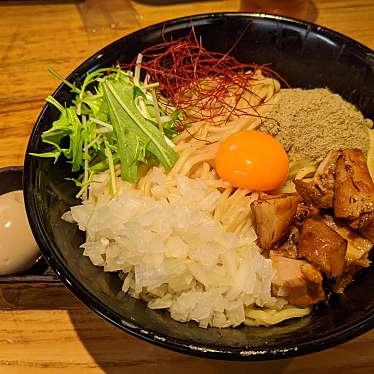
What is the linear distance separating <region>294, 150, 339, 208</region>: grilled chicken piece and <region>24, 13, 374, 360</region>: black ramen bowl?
0.31 metres

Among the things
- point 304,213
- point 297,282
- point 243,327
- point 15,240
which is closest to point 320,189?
point 304,213

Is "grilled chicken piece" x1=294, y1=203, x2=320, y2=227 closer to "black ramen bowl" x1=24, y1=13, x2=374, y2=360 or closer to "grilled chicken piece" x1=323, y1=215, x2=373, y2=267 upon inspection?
"grilled chicken piece" x1=323, y1=215, x2=373, y2=267

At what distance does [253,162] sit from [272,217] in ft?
1.04

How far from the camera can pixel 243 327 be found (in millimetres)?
1691

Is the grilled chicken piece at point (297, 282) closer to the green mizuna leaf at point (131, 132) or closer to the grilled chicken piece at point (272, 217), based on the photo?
the grilled chicken piece at point (272, 217)

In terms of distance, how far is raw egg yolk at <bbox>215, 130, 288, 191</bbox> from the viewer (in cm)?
197

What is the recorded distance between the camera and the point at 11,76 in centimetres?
299

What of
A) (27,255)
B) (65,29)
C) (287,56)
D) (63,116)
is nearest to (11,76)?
(65,29)

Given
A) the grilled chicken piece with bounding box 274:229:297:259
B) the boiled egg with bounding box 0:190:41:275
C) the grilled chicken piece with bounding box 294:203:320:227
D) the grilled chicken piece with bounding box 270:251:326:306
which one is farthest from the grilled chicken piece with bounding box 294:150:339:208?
the boiled egg with bounding box 0:190:41:275

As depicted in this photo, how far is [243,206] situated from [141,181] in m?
0.44

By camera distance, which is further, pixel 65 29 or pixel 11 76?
pixel 65 29

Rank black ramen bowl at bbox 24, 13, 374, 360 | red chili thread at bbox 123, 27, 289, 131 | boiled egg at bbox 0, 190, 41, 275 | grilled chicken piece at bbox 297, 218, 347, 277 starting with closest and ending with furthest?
1. black ramen bowl at bbox 24, 13, 374, 360
2. grilled chicken piece at bbox 297, 218, 347, 277
3. boiled egg at bbox 0, 190, 41, 275
4. red chili thread at bbox 123, 27, 289, 131

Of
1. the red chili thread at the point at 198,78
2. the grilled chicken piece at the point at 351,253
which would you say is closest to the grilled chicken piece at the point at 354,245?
the grilled chicken piece at the point at 351,253

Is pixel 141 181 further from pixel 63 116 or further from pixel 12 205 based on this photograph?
pixel 12 205
